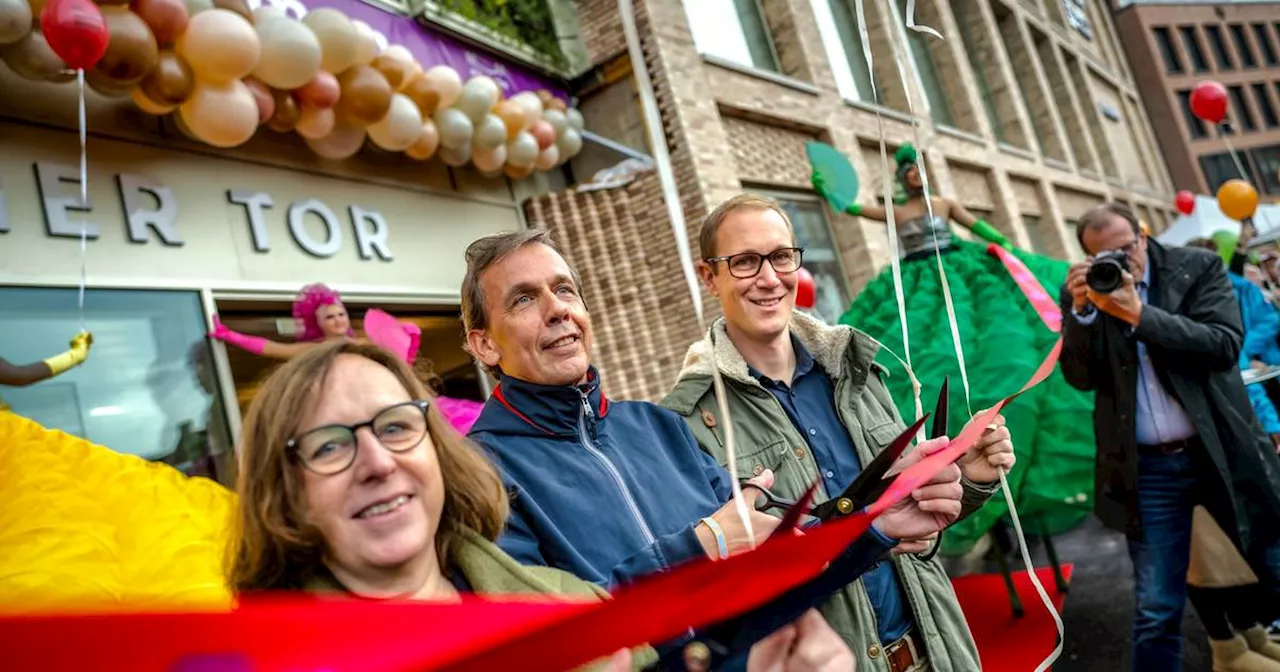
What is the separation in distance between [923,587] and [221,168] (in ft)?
13.6

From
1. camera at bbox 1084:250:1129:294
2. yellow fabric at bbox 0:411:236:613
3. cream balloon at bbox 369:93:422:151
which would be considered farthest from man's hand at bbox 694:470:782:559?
cream balloon at bbox 369:93:422:151

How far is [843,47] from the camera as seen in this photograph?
1052 centimetres

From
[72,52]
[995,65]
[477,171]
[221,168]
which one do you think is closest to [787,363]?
[72,52]

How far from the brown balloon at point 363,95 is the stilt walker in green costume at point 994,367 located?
2.68 metres

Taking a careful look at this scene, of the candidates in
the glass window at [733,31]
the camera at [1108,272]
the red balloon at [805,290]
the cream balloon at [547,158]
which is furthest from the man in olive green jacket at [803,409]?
the glass window at [733,31]

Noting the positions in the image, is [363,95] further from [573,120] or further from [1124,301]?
[1124,301]

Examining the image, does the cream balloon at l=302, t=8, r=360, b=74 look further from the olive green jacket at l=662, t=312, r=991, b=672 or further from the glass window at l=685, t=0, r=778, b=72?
the glass window at l=685, t=0, r=778, b=72

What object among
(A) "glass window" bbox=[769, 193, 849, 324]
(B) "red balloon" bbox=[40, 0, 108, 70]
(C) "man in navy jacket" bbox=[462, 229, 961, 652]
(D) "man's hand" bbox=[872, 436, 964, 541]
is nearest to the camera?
(D) "man's hand" bbox=[872, 436, 964, 541]

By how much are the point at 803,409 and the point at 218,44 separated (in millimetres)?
2856

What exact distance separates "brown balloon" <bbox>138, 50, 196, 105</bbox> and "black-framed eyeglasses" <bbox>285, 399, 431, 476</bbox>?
290cm

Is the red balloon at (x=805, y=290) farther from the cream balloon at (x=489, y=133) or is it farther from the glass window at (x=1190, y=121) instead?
the glass window at (x=1190, y=121)

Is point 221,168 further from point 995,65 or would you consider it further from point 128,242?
point 995,65

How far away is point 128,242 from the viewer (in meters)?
3.78

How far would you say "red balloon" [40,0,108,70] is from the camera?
2.69 meters
